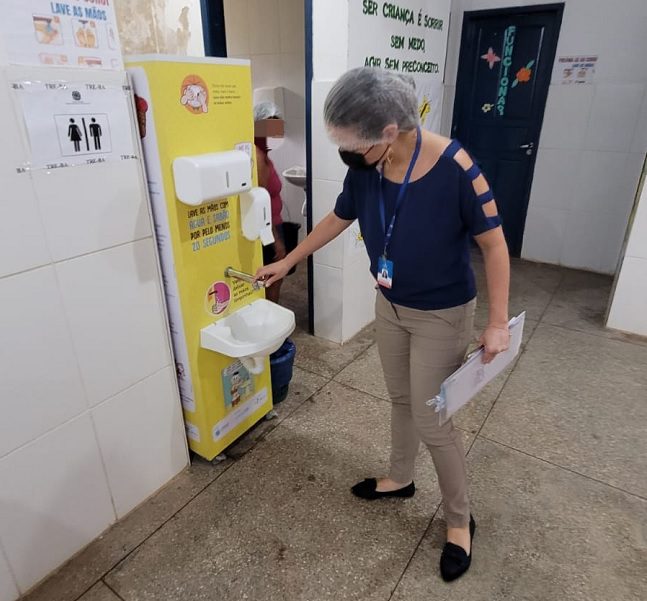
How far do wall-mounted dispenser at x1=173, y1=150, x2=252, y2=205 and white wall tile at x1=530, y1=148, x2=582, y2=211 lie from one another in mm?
3165

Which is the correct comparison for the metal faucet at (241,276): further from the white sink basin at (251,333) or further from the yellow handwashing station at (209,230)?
the white sink basin at (251,333)

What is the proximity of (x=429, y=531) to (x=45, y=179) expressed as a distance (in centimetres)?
160

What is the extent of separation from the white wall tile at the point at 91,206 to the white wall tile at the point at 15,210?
0.03 meters

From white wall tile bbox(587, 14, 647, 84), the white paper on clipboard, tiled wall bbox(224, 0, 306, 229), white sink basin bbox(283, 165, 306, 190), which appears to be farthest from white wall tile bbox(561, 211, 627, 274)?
the white paper on clipboard

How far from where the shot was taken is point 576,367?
2.58 m

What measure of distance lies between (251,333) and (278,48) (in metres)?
2.92

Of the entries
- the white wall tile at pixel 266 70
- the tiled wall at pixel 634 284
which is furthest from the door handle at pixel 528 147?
the white wall tile at pixel 266 70

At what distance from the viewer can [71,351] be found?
1345mm

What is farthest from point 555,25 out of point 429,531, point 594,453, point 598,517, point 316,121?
point 429,531

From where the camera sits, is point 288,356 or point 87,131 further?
point 288,356

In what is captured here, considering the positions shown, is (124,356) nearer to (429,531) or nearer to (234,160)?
(234,160)

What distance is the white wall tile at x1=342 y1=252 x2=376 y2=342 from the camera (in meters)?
2.71

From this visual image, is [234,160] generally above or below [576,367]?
above

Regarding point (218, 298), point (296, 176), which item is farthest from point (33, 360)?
point (296, 176)
